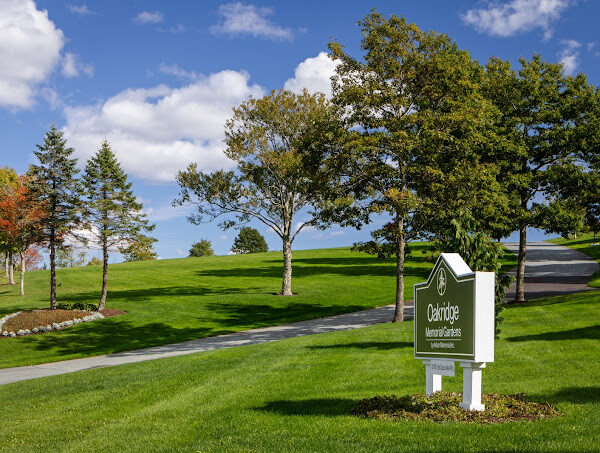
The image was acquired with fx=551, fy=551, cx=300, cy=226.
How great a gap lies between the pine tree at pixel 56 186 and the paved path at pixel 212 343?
45.2ft

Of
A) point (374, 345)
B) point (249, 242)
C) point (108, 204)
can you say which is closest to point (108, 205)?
point (108, 204)

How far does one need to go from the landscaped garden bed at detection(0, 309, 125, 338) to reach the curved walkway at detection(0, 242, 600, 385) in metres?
7.78

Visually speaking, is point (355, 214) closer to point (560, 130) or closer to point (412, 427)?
point (560, 130)

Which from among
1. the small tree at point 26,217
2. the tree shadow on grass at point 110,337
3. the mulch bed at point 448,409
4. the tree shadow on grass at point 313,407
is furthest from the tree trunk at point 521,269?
the small tree at point 26,217

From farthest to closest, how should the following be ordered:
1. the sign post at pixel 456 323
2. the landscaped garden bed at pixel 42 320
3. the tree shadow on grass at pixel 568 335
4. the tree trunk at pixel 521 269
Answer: the tree trunk at pixel 521 269, the landscaped garden bed at pixel 42 320, the tree shadow on grass at pixel 568 335, the sign post at pixel 456 323

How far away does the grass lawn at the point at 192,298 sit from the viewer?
2846 cm

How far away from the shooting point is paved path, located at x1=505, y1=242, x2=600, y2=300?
37.1m

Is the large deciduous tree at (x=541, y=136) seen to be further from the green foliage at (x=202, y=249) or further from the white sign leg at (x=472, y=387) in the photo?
the green foliage at (x=202, y=249)

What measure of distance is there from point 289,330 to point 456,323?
67.8 feet

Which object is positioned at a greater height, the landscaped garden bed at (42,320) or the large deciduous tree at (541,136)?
the large deciduous tree at (541,136)

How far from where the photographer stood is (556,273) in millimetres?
47219

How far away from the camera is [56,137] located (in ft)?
117

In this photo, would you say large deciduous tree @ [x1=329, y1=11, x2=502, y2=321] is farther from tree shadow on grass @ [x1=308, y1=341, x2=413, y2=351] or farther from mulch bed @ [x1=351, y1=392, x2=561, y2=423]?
mulch bed @ [x1=351, y1=392, x2=561, y2=423]

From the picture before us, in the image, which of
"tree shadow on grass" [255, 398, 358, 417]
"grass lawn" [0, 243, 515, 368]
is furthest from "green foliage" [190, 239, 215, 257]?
"tree shadow on grass" [255, 398, 358, 417]
